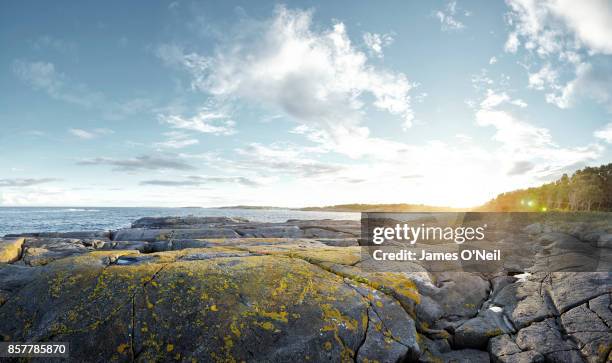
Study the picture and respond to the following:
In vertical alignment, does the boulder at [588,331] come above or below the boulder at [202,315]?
below

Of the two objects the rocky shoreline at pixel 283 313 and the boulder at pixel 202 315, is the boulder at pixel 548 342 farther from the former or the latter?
the boulder at pixel 202 315

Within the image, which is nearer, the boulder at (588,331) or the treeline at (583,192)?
the boulder at (588,331)

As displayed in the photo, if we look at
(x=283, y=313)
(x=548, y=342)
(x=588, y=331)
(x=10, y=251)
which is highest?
(x=10, y=251)

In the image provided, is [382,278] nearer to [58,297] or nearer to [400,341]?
[400,341]

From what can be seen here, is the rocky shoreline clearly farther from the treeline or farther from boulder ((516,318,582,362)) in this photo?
the treeline

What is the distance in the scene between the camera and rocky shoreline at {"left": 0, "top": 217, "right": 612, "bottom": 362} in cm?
692

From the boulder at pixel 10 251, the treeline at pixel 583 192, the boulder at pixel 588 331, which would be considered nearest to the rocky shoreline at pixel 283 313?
the boulder at pixel 588 331

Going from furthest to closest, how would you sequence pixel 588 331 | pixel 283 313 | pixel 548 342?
pixel 588 331, pixel 548 342, pixel 283 313

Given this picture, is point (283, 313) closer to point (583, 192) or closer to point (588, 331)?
point (588, 331)

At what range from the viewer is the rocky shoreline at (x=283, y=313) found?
22.7 feet

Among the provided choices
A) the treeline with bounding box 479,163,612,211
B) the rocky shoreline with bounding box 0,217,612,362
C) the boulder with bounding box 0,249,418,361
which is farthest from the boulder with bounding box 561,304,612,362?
the treeline with bounding box 479,163,612,211

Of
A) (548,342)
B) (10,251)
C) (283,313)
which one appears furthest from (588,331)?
(10,251)

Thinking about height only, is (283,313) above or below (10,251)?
below

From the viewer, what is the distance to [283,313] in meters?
7.71
